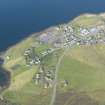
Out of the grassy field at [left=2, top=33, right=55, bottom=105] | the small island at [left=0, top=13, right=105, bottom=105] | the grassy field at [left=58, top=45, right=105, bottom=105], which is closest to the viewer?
the grassy field at [left=2, top=33, right=55, bottom=105]

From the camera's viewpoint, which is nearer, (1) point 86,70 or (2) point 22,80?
(2) point 22,80

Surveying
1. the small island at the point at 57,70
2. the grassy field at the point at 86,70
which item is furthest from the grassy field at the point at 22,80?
the grassy field at the point at 86,70

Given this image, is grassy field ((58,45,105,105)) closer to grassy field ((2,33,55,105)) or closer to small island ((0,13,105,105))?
small island ((0,13,105,105))

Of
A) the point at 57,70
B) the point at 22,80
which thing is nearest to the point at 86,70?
the point at 57,70

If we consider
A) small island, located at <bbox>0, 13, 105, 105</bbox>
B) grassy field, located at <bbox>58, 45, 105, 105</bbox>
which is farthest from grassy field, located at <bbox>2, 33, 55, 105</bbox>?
grassy field, located at <bbox>58, 45, 105, 105</bbox>

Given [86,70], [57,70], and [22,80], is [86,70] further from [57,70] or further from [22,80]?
[22,80]

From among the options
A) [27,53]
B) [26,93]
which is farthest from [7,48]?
[26,93]

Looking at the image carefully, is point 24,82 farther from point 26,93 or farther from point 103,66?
point 103,66

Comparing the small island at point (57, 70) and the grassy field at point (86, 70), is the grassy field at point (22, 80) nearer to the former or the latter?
the small island at point (57, 70)
